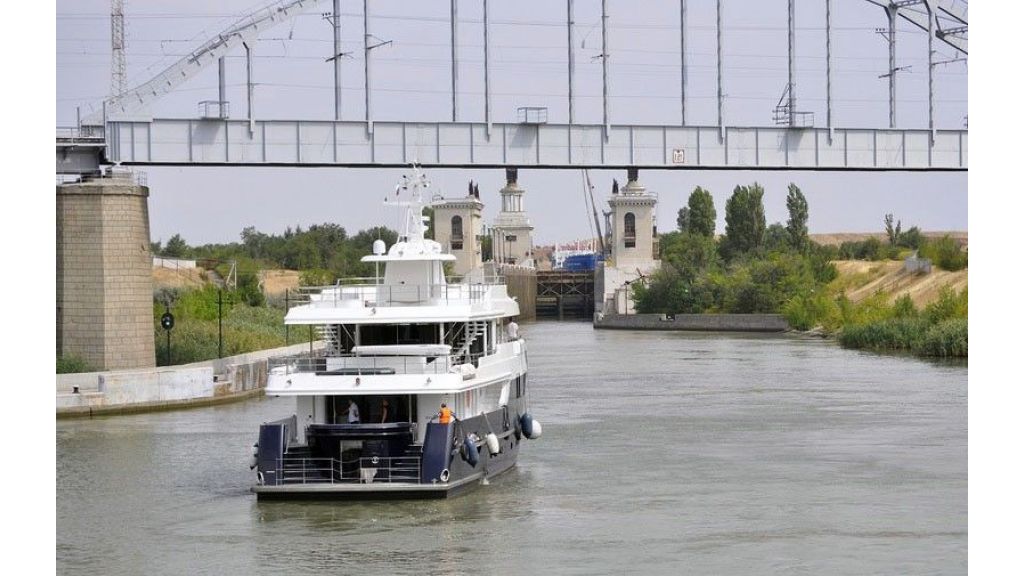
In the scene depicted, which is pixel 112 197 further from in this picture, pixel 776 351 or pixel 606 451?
pixel 776 351

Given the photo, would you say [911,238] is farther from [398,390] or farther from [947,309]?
[398,390]

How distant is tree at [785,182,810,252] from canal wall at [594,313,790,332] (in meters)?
33.5

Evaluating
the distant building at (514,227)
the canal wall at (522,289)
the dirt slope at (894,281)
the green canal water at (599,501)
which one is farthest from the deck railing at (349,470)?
the distant building at (514,227)

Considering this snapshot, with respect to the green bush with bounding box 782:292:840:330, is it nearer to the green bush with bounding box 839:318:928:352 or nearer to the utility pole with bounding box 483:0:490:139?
the green bush with bounding box 839:318:928:352

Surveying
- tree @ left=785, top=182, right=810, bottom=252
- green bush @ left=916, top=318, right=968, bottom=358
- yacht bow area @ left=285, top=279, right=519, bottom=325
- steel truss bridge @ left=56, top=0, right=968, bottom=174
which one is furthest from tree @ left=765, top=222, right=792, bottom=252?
yacht bow area @ left=285, top=279, right=519, bottom=325

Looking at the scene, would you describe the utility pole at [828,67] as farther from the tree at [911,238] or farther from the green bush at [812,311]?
the tree at [911,238]

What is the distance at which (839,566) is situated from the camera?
21.8 metres

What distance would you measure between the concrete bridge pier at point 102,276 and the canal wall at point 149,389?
93 centimetres

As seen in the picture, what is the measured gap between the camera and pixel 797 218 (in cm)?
14462

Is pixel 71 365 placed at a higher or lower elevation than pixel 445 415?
lower

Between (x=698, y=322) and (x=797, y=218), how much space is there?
139ft

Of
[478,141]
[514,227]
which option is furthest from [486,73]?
[514,227]

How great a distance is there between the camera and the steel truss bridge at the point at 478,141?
4688cm

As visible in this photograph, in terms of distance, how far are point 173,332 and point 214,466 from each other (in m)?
22.8
